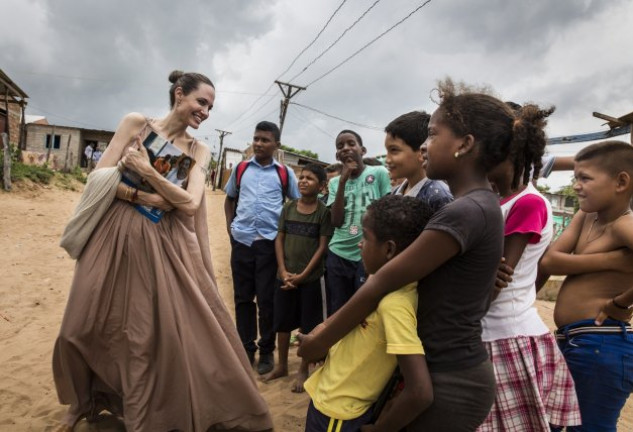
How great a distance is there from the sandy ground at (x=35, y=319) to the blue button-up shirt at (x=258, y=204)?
1.26m

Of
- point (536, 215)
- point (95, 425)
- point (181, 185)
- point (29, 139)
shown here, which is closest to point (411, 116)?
point (536, 215)

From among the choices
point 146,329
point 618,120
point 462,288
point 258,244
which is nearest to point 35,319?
point 258,244

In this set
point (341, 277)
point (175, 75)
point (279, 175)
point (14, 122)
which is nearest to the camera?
point (175, 75)

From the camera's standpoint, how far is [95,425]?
2.60m

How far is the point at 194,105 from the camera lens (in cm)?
260

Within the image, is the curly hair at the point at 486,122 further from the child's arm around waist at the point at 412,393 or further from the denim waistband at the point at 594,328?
the denim waistband at the point at 594,328

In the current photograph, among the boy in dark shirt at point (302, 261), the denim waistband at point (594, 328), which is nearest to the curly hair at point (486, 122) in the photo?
the denim waistband at point (594, 328)

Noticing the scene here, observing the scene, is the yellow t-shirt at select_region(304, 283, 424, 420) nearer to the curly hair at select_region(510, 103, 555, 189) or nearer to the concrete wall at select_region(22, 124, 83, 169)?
the curly hair at select_region(510, 103, 555, 189)

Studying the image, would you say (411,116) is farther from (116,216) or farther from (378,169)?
(116,216)

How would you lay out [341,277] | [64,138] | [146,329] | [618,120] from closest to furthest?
[146,329], [341,277], [618,120], [64,138]

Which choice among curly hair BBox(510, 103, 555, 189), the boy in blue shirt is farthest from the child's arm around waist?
the boy in blue shirt

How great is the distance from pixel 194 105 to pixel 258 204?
136 centimetres

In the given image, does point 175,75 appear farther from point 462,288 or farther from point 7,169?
point 7,169

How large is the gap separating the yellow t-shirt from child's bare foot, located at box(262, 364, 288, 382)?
2.29m
